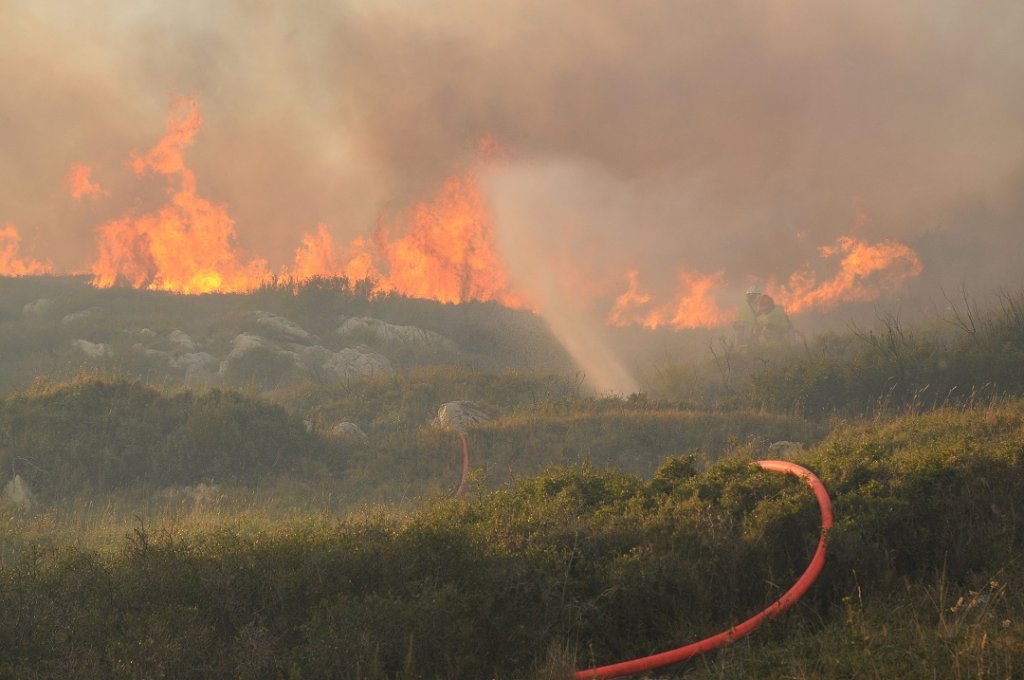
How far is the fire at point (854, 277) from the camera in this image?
130 ft

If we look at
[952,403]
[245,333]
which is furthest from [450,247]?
[952,403]

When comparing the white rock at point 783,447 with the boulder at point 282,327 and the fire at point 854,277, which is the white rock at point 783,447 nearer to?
the boulder at point 282,327

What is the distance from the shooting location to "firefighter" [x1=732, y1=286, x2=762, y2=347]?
107 feet

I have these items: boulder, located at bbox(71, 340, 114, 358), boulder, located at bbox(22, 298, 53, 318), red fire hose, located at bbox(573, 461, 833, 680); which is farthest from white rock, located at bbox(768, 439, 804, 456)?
boulder, located at bbox(22, 298, 53, 318)

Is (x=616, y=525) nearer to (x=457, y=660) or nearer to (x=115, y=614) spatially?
(x=457, y=660)

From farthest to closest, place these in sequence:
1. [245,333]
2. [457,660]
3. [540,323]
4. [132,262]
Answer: [132,262] → [540,323] → [245,333] → [457,660]

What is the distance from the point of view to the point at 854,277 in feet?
132

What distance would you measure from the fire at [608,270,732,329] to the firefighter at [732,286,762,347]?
18.4 feet

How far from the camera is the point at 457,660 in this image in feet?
20.7

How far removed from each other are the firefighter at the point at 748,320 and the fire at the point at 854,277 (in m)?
6.64

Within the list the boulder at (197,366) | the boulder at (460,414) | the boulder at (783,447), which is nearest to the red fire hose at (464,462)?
the boulder at (460,414)

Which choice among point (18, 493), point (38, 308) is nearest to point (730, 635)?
point (18, 493)

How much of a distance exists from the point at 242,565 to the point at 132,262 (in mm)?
38227

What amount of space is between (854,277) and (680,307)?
332 inches
